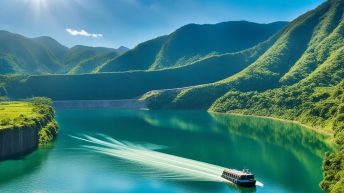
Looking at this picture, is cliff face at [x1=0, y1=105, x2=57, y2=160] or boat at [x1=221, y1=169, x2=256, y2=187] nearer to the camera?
boat at [x1=221, y1=169, x2=256, y2=187]

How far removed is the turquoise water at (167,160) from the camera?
262 feet

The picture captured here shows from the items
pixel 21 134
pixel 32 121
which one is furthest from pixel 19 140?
pixel 32 121

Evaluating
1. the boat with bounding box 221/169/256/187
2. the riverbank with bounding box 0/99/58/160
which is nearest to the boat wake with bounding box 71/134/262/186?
the boat with bounding box 221/169/256/187

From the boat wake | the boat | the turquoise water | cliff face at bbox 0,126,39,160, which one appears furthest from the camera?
cliff face at bbox 0,126,39,160

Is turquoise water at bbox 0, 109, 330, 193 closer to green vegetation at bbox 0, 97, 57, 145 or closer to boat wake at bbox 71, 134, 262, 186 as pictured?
boat wake at bbox 71, 134, 262, 186

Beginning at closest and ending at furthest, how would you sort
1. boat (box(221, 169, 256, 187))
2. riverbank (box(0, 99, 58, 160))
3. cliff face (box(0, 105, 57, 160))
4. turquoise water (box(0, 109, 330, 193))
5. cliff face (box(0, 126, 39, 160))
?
1. boat (box(221, 169, 256, 187))
2. turquoise water (box(0, 109, 330, 193))
3. cliff face (box(0, 126, 39, 160))
4. cliff face (box(0, 105, 57, 160))
5. riverbank (box(0, 99, 58, 160))

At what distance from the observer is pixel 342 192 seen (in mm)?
64625

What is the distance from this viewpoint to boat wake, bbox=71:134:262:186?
8488cm

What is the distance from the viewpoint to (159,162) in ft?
319

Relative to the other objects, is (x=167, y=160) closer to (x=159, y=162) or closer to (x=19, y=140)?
(x=159, y=162)

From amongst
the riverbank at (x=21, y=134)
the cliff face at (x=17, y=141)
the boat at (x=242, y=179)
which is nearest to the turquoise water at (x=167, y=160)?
the boat at (x=242, y=179)

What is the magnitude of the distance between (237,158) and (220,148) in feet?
47.1

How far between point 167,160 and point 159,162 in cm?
243

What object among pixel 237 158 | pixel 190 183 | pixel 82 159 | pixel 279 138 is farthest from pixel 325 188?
pixel 279 138
